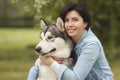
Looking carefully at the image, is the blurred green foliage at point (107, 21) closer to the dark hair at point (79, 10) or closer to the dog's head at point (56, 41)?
the dog's head at point (56, 41)

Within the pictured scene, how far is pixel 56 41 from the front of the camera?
237 inches

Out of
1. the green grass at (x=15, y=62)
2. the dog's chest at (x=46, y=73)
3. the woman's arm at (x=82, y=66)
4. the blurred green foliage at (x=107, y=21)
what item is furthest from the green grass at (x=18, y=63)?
the woman's arm at (x=82, y=66)

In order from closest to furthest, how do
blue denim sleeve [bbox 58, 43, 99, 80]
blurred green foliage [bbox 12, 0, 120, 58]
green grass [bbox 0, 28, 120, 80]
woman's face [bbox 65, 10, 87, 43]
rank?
blue denim sleeve [bbox 58, 43, 99, 80]
woman's face [bbox 65, 10, 87, 43]
green grass [bbox 0, 28, 120, 80]
blurred green foliage [bbox 12, 0, 120, 58]

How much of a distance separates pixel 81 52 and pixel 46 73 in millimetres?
562

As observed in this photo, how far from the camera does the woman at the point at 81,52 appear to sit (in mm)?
5723

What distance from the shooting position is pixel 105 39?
62.0 ft

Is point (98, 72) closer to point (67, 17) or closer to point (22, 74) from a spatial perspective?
point (67, 17)

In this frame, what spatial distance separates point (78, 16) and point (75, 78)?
0.74 metres

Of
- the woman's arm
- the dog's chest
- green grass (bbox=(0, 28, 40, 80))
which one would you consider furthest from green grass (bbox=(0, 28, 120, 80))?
the woman's arm

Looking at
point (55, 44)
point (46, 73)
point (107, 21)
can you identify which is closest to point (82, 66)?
point (55, 44)

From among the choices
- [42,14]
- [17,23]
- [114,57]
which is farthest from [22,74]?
[17,23]

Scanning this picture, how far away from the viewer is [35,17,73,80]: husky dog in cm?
600

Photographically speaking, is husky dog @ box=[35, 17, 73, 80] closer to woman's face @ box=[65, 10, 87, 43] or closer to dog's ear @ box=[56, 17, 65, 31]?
dog's ear @ box=[56, 17, 65, 31]

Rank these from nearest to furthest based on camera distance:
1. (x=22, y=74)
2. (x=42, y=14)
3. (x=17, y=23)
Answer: (x=42, y=14)
(x=22, y=74)
(x=17, y=23)
